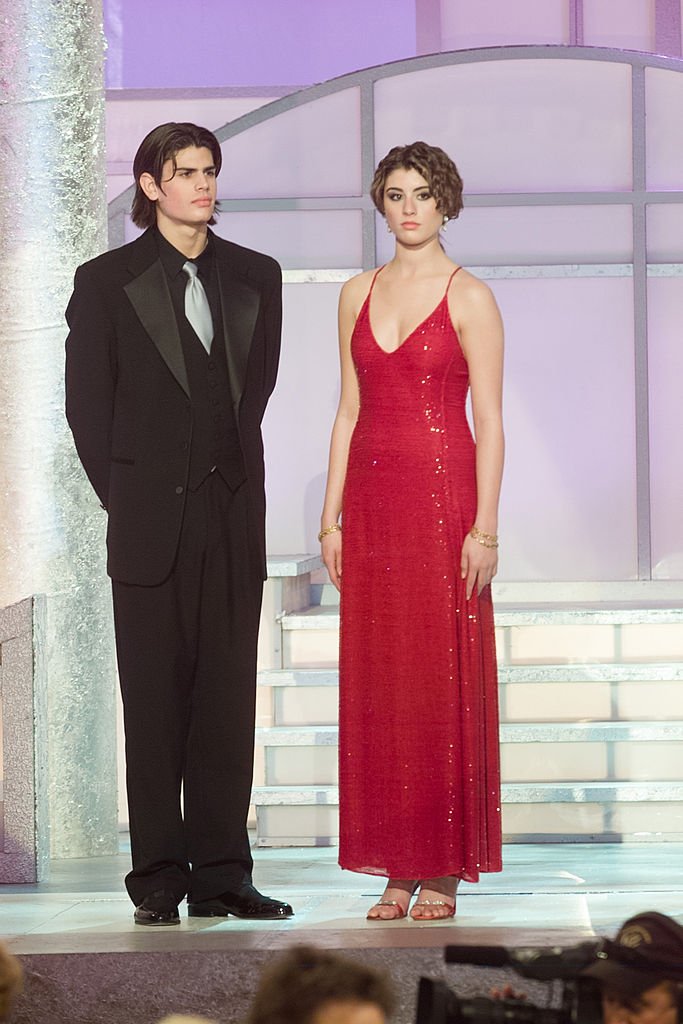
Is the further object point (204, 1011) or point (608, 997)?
point (204, 1011)

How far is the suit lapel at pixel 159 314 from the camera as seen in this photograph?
3.84 metres

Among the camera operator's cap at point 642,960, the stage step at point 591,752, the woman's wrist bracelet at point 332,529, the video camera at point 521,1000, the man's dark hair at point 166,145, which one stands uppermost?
the man's dark hair at point 166,145

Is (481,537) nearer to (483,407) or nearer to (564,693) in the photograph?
(483,407)

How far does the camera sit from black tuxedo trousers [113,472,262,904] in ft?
12.7

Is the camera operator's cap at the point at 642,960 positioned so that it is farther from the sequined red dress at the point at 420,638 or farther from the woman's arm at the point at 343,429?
the woman's arm at the point at 343,429

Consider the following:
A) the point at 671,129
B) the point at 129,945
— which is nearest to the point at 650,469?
the point at 671,129

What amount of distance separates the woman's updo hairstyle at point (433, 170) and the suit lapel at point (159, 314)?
52 cm

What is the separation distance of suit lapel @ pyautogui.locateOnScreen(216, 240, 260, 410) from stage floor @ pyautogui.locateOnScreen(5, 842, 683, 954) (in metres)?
1.19

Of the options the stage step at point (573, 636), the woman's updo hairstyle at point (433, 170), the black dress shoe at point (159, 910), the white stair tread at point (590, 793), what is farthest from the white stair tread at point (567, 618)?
the woman's updo hairstyle at point (433, 170)

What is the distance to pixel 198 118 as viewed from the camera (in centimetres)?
929

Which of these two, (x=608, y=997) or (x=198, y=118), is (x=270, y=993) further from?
(x=198, y=118)

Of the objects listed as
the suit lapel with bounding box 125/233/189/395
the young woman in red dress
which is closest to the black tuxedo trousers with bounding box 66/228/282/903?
the suit lapel with bounding box 125/233/189/395

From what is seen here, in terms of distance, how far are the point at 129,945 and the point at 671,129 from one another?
5.12 m

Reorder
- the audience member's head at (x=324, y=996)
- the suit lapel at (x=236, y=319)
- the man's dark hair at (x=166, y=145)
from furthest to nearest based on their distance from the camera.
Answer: the suit lapel at (x=236, y=319)
the man's dark hair at (x=166, y=145)
the audience member's head at (x=324, y=996)
